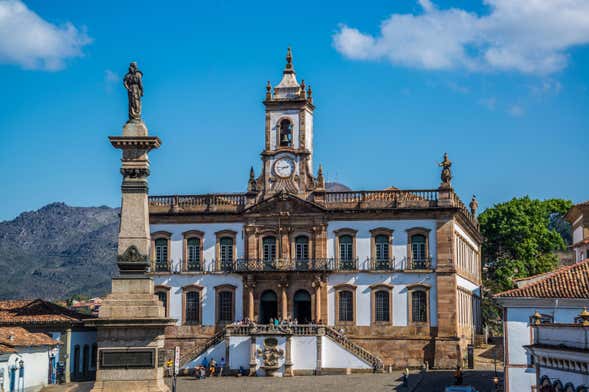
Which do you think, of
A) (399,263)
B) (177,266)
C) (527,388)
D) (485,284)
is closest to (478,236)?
(485,284)

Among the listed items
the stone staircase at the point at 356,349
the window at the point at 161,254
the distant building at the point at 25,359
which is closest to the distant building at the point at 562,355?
the stone staircase at the point at 356,349

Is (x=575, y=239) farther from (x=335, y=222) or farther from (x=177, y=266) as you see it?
(x=177, y=266)

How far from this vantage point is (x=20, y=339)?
42656 mm

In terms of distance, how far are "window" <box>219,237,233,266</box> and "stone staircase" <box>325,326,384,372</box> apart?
25.3ft

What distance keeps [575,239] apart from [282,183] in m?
18.2

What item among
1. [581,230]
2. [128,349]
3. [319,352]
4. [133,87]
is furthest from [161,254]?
[128,349]

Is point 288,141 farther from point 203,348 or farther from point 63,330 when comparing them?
point 63,330

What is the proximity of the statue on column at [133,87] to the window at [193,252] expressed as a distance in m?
28.5

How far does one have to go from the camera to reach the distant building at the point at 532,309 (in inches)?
1559

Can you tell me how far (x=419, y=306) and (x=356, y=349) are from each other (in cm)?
448

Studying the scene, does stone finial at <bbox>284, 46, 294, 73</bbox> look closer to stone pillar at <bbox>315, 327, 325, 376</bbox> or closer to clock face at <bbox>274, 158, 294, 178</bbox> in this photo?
clock face at <bbox>274, 158, 294, 178</bbox>

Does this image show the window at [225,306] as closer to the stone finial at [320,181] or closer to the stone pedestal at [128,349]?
the stone finial at [320,181]

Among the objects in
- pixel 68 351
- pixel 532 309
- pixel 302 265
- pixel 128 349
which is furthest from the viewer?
pixel 302 265

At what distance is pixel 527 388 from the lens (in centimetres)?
3991
